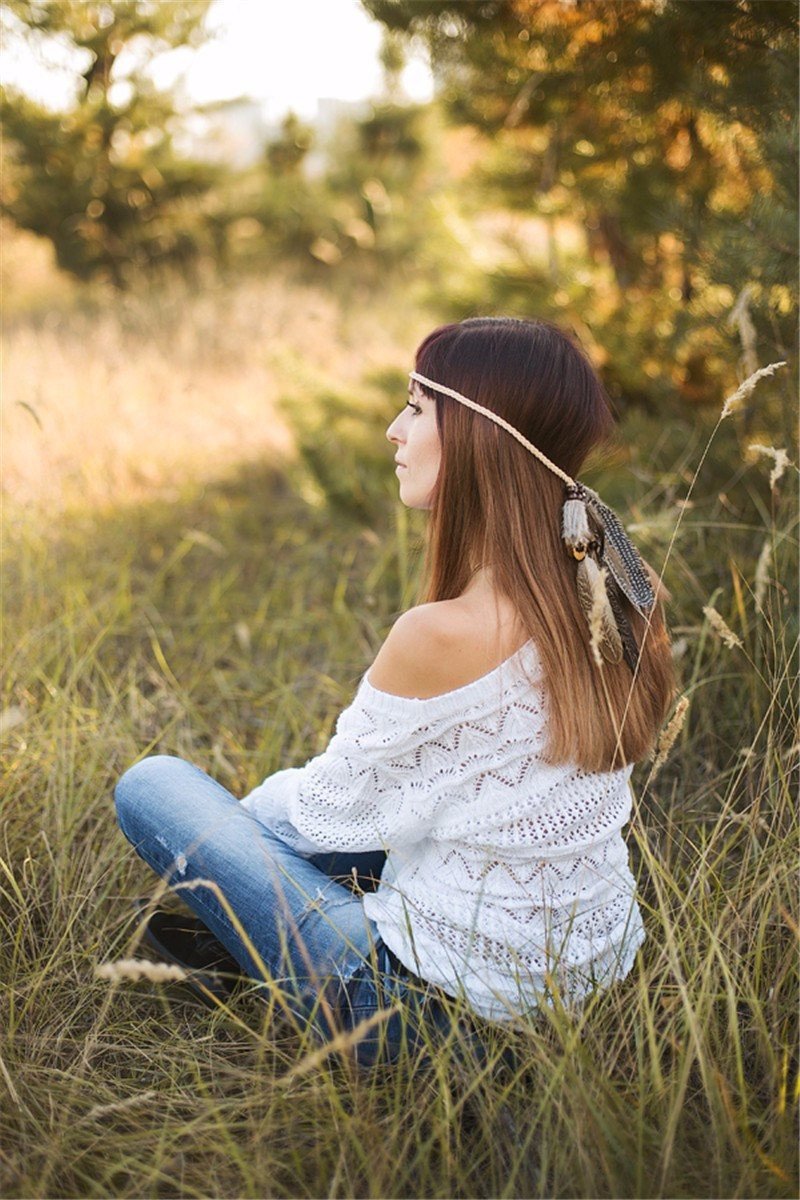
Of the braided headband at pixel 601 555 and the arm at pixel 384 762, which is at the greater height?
the braided headband at pixel 601 555

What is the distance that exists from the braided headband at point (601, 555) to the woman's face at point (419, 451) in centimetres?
4

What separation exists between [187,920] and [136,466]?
2571 millimetres

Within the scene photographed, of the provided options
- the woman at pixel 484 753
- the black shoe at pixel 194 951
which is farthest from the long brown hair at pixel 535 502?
the black shoe at pixel 194 951

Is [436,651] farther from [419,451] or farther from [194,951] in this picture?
[194,951]

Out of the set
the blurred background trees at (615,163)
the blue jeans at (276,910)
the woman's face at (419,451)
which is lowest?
the blue jeans at (276,910)

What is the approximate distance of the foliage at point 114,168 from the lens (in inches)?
211

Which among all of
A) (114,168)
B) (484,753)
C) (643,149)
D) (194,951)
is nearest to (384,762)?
(484,753)

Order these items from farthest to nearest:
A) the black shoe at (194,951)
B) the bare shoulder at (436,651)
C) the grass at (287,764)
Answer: the black shoe at (194,951) < the bare shoulder at (436,651) < the grass at (287,764)

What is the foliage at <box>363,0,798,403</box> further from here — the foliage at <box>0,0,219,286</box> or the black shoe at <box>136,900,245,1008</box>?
the foliage at <box>0,0,219,286</box>

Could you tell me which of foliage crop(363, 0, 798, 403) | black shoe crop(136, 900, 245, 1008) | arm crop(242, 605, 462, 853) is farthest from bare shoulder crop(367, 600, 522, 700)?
foliage crop(363, 0, 798, 403)

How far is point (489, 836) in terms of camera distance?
5.04 ft

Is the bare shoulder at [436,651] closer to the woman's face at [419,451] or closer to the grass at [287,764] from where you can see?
the woman's face at [419,451]

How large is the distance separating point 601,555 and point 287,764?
1.14m

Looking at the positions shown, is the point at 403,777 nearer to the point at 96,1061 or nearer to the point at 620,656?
the point at 620,656
